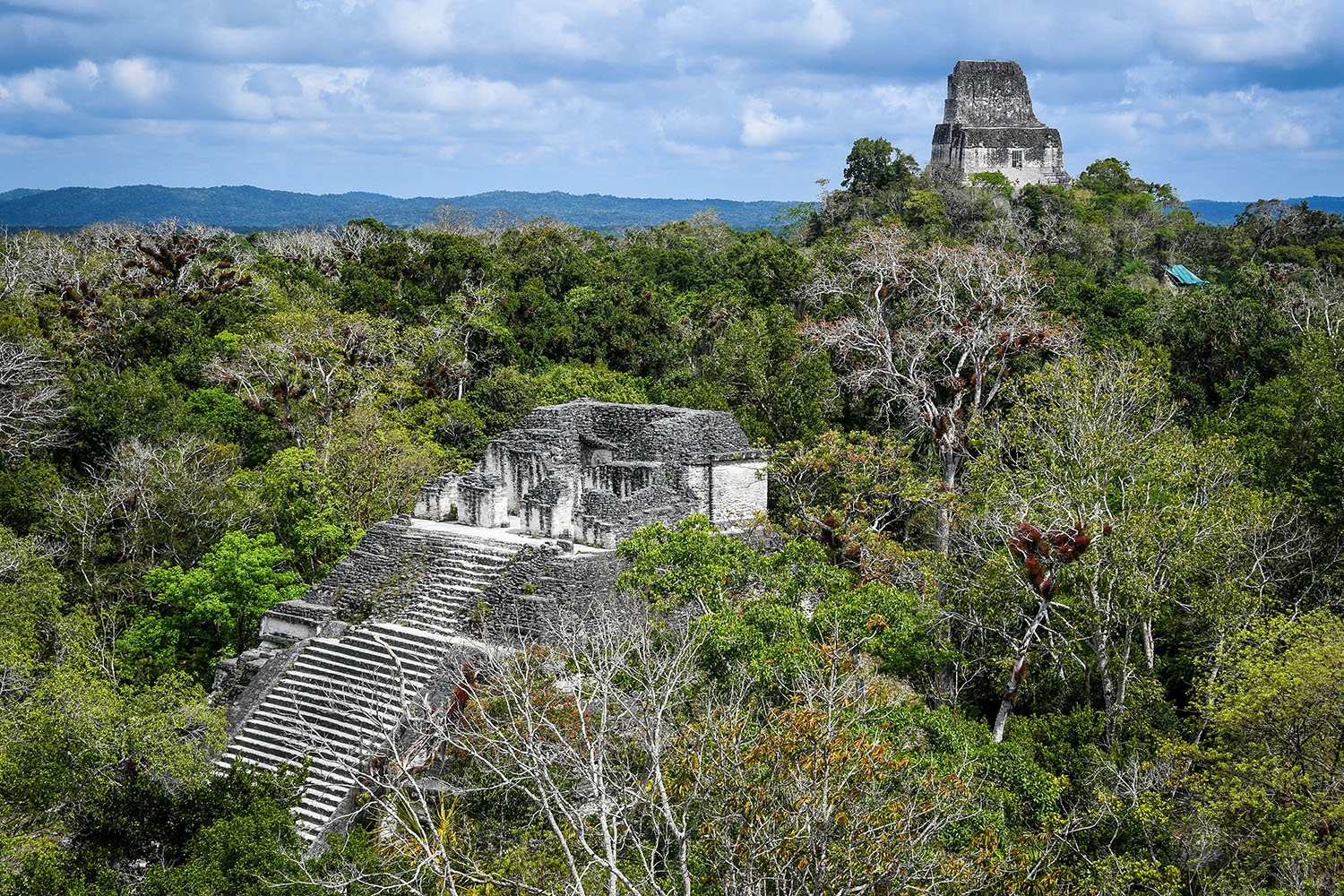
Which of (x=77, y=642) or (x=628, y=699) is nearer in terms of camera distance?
(x=628, y=699)

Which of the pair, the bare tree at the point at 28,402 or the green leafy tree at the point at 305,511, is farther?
the bare tree at the point at 28,402

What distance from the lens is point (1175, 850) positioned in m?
11.0

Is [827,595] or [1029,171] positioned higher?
[1029,171]

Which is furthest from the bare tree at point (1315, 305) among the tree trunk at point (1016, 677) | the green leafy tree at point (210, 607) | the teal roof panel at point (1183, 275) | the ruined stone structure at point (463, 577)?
the green leafy tree at point (210, 607)

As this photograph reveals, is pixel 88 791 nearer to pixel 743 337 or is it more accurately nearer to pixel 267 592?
pixel 267 592

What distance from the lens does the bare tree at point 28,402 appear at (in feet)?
64.8

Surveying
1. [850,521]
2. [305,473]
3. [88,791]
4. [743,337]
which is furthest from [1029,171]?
[88,791]

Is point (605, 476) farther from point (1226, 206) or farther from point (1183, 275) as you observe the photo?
point (1226, 206)

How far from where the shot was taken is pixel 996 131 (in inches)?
1790

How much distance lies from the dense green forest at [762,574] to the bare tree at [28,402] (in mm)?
107

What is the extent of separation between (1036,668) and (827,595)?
416cm

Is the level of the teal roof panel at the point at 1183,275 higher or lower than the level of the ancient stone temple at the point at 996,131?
lower

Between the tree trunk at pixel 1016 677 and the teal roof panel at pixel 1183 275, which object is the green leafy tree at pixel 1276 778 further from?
the teal roof panel at pixel 1183 275

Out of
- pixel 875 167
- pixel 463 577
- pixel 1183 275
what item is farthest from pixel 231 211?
pixel 463 577
